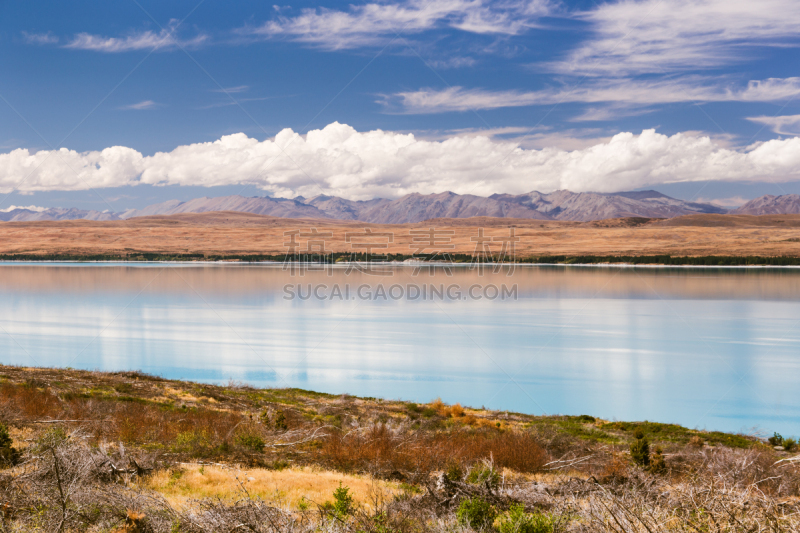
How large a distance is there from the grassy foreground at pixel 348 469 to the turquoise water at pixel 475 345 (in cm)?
530

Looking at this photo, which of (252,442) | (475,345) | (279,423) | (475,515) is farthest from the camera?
(475,345)

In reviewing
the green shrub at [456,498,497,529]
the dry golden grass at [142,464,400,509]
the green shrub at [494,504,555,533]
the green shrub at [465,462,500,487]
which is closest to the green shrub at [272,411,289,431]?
the dry golden grass at [142,464,400,509]

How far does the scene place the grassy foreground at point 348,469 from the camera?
4523 mm

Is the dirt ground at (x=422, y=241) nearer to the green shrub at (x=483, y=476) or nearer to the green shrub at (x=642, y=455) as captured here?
the green shrub at (x=642, y=455)

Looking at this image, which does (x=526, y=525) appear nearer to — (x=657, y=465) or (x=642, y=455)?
(x=657, y=465)

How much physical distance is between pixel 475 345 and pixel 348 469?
1993 cm

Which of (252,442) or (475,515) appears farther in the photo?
(252,442)

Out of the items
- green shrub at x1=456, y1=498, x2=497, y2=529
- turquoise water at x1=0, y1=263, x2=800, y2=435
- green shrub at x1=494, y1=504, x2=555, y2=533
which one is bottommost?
turquoise water at x1=0, y1=263, x2=800, y2=435

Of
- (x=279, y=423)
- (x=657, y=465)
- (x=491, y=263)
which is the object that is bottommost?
(x=491, y=263)

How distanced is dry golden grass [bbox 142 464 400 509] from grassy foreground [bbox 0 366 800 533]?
0.11 feet

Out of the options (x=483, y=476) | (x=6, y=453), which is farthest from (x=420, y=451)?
(x=6, y=453)

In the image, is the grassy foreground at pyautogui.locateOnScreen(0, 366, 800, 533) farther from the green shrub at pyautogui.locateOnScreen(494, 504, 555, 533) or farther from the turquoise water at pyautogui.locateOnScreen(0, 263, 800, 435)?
the turquoise water at pyautogui.locateOnScreen(0, 263, 800, 435)

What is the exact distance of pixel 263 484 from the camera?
673 centimetres

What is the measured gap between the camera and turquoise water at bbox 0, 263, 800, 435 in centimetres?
1916
